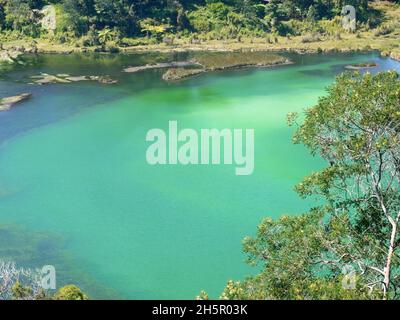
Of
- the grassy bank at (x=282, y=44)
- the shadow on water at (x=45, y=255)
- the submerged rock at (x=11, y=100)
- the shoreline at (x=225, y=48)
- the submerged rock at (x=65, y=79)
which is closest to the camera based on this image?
the shadow on water at (x=45, y=255)

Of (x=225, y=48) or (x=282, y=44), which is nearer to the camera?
(x=225, y=48)

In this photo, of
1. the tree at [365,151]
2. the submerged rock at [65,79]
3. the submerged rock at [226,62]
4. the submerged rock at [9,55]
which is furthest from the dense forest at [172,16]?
the tree at [365,151]

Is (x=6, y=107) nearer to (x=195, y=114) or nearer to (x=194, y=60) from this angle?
(x=195, y=114)

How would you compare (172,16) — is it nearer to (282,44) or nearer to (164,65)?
(282,44)

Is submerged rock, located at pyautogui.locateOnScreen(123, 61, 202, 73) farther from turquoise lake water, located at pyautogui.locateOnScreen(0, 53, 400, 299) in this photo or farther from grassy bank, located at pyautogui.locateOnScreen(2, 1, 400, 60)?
turquoise lake water, located at pyautogui.locateOnScreen(0, 53, 400, 299)

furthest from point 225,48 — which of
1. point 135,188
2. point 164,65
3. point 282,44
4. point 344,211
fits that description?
point 344,211

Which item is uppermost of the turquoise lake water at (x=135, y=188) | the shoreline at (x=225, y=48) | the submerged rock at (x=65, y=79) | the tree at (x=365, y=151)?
the tree at (x=365, y=151)

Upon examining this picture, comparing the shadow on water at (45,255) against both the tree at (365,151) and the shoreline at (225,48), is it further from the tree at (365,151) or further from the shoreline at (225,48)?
the shoreline at (225,48)
